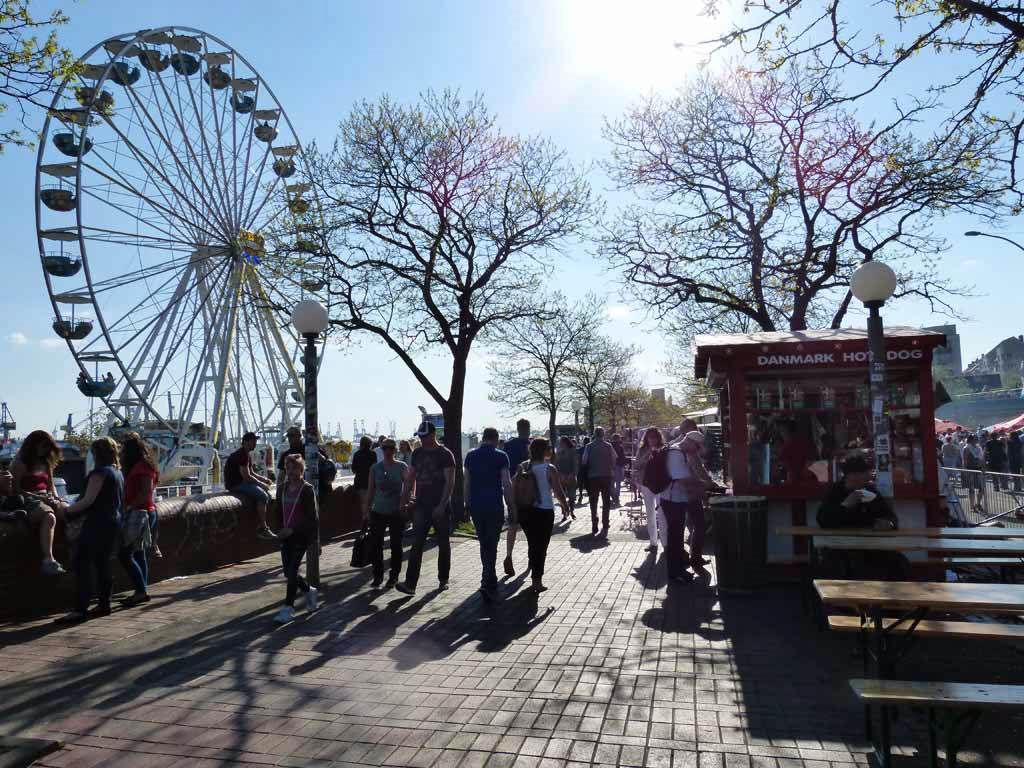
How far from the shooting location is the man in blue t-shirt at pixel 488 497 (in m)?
8.56

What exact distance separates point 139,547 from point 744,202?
14720 millimetres

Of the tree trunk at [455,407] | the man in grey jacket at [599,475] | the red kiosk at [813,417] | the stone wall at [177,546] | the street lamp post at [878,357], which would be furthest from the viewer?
the tree trunk at [455,407]

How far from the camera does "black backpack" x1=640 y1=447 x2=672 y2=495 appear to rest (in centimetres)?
1018

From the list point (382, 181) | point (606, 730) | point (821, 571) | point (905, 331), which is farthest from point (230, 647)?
point (382, 181)

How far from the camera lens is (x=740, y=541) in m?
8.85

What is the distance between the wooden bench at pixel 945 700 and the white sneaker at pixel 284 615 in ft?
17.6

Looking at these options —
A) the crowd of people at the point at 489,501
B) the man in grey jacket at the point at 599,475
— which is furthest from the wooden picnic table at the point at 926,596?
the man in grey jacket at the point at 599,475

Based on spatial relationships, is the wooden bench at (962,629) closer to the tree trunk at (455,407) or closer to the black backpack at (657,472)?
the black backpack at (657,472)

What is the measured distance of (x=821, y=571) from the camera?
7910 millimetres

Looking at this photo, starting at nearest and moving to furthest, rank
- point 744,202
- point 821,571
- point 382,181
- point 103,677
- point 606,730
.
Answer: point 606,730 < point 103,677 < point 821,571 < point 382,181 < point 744,202

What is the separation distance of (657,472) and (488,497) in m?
2.54

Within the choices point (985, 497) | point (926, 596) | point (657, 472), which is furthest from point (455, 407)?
point (926, 596)

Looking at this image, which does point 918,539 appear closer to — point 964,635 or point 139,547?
point 964,635

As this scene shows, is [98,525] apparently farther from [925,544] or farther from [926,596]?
[925,544]
